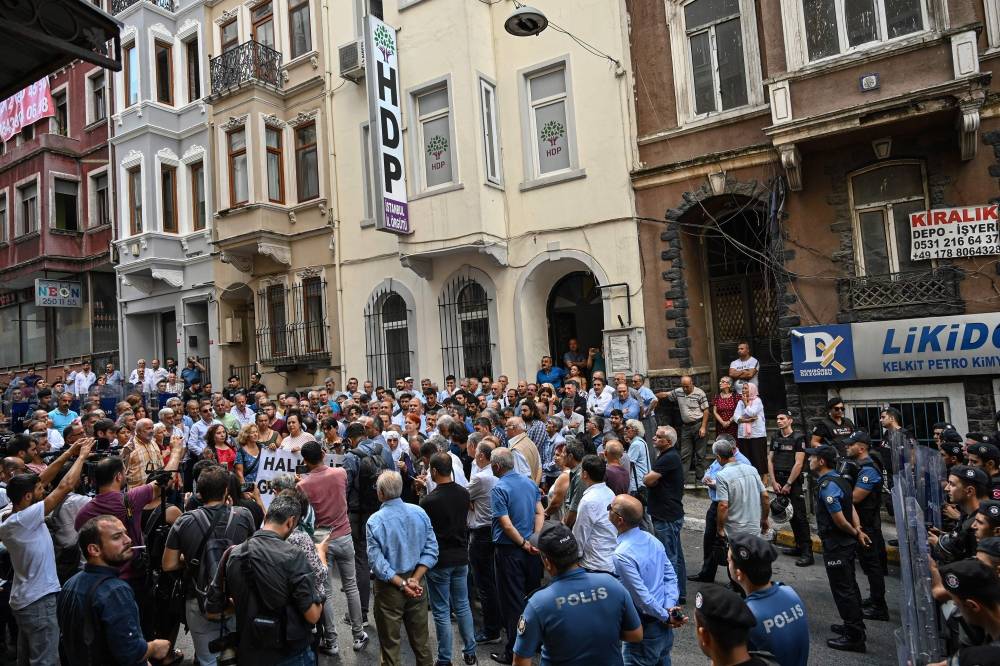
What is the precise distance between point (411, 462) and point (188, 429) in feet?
16.7

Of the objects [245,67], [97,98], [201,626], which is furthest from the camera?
[97,98]

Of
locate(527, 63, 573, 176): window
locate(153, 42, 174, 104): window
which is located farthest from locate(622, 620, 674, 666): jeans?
locate(153, 42, 174, 104): window

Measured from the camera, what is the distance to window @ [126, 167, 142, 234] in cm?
2055

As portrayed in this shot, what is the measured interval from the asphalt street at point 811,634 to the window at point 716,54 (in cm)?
884

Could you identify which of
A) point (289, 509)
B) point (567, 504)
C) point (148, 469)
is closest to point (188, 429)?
point (148, 469)

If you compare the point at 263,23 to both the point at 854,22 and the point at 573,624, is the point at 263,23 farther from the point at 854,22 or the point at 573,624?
the point at 573,624

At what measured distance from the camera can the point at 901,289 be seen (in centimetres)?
1066

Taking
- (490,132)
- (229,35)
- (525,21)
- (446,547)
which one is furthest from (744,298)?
(229,35)

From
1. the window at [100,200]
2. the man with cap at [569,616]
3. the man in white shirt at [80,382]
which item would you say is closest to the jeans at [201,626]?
the man with cap at [569,616]

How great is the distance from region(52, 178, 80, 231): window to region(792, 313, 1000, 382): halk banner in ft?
78.0

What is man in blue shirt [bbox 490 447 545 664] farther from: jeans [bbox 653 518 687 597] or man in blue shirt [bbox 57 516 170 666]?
man in blue shirt [bbox 57 516 170 666]

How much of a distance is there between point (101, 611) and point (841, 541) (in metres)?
5.79

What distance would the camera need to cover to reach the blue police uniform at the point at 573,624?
11.3ft

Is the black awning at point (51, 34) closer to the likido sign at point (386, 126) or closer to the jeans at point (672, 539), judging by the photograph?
the jeans at point (672, 539)
